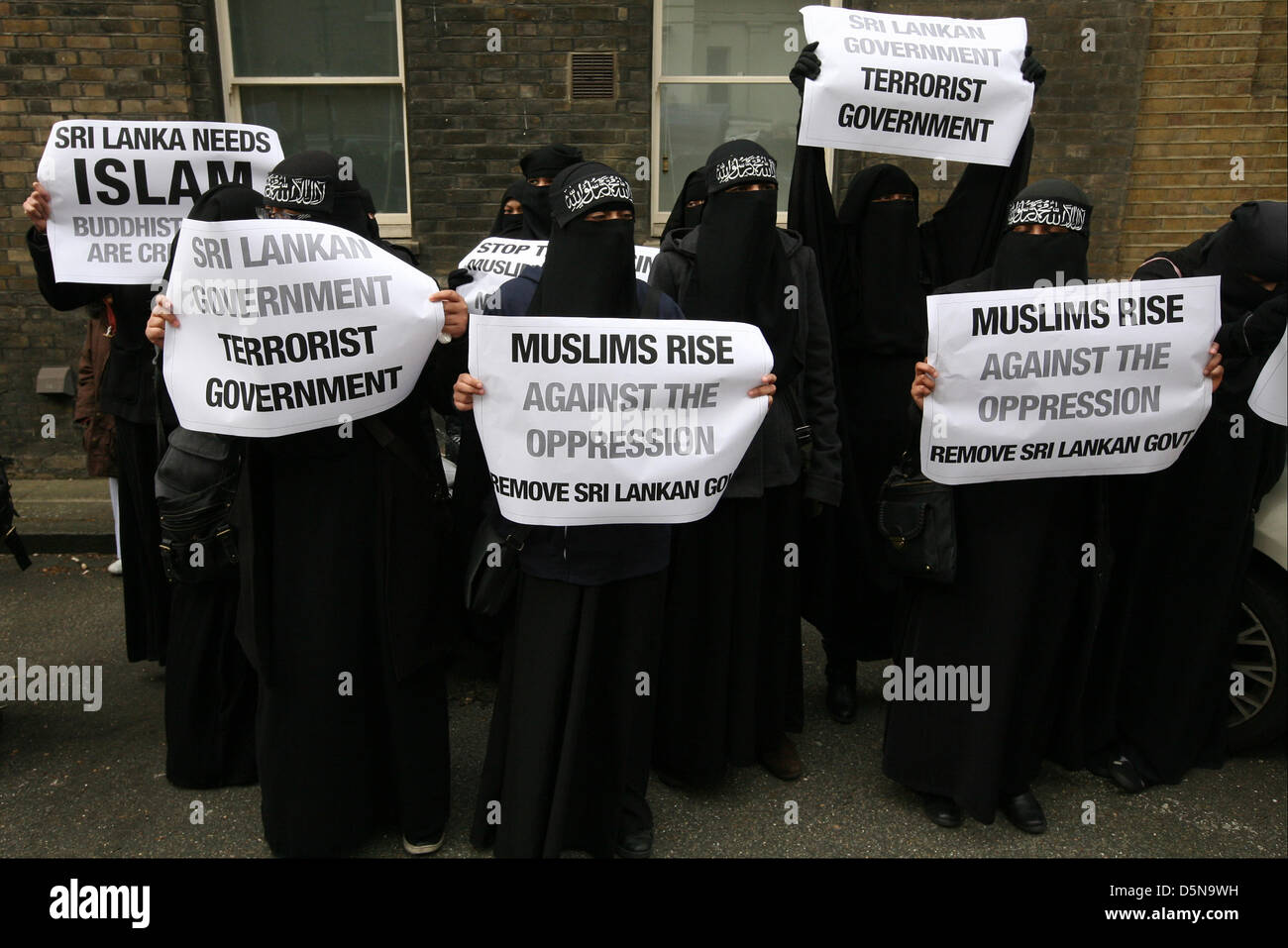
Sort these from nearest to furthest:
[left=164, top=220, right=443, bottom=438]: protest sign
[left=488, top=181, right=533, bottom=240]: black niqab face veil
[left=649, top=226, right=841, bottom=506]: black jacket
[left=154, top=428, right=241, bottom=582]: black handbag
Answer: [left=164, top=220, right=443, bottom=438]: protest sign < [left=154, top=428, right=241, bottom=582]: black handbag < [left=649, top=226, right=841, bottom=506]: black jacket < [left=488, top=181, right=533, bottom=240]: black niqab face veil

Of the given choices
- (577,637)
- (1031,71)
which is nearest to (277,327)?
(577,637)

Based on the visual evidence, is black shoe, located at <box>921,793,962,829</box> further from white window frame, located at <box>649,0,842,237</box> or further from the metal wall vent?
the metal wall vent

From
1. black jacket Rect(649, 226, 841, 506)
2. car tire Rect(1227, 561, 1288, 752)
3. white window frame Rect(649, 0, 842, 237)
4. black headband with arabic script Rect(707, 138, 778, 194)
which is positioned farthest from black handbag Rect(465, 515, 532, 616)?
white window frame Rect(649, 0, 842, 237)

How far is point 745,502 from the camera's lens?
3.56 m

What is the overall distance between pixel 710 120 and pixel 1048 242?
173 inches

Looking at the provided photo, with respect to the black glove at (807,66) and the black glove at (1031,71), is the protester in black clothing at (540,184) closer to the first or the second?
the black glove at (807,66)

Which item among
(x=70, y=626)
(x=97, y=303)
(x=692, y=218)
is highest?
(x=692, y=218)

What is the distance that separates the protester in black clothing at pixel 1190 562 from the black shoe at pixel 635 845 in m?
1.76

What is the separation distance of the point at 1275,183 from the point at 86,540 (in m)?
8.33

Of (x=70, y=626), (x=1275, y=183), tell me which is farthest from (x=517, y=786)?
(x=1275, y=183)

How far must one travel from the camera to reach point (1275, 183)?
687 centimetres

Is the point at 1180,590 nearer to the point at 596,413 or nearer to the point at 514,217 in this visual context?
the point at 596,413

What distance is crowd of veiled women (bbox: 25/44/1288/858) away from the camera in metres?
3.08
